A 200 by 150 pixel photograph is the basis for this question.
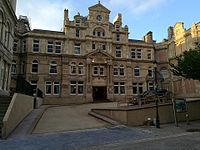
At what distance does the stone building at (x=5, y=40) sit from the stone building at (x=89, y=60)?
1312 cm

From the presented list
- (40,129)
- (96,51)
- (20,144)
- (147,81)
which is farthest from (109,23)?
(20,144)

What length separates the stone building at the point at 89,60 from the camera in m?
37.6

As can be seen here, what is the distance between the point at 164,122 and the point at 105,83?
795 inches

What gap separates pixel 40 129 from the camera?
15.6 metres

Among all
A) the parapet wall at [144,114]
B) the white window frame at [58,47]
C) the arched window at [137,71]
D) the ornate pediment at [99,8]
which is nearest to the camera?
Answer: the parapet wall at [144,114]

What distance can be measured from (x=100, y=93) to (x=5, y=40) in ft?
70.7

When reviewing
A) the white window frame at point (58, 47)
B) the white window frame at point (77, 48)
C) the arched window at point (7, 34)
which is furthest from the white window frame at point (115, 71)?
the arched window at point (7, 34)

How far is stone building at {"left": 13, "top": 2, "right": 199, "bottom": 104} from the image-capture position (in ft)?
123

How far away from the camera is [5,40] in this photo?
22750 mm

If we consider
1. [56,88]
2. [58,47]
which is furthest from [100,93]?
[58,47]

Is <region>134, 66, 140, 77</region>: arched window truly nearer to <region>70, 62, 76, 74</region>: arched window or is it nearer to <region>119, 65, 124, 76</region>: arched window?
<region>119, 65, 124, 76</region>: arched window

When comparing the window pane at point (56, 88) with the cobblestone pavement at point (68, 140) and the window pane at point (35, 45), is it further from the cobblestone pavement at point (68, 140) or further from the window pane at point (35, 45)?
the cobblestone pavement at point (68, 140)

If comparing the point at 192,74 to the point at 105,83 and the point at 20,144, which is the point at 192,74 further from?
the point at 105,83

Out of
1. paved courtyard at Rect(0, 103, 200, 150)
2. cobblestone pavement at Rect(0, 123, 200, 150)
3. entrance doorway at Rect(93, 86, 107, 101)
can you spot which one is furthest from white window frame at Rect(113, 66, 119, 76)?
cobblestone pavement at Rect(0, 123, 200, 150)
